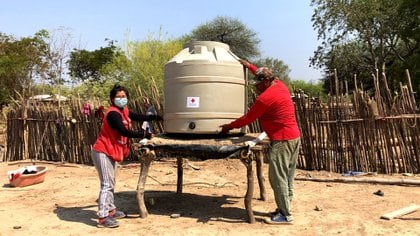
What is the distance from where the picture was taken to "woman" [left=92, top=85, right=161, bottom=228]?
4.47 metres

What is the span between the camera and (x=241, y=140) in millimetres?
4625

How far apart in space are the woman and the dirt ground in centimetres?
20

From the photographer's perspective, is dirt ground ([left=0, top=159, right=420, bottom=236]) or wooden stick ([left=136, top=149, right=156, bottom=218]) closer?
dirt ground ([left=0, top=159, right=420, bottom=236])

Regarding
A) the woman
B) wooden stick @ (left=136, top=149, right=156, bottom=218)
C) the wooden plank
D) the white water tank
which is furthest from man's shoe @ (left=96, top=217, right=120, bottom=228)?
the wooden plank

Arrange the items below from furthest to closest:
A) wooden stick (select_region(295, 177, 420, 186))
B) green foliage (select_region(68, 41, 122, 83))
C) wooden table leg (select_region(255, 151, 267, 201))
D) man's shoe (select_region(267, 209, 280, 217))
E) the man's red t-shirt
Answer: green foliage (select_region(68, 41, 122, 83))
wooden stick (select_region(295, 177, 420, 186))
wooden table leg (select_region(255, 151, 267, 201))
man's shoe (select_region(267, 209, 280, 217))
the man's red t-shirt

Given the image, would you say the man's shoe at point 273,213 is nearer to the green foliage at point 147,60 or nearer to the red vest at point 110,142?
the red vest at point 110,142

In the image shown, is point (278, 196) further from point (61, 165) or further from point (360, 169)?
Answer: point (61, 165)

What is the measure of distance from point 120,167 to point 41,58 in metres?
17.7

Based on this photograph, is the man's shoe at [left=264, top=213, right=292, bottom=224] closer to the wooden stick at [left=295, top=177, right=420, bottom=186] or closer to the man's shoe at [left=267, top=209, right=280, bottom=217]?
the man's shoe at [left=267, top=209, right=280, bottom=217]

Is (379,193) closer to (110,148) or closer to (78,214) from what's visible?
(110,148)

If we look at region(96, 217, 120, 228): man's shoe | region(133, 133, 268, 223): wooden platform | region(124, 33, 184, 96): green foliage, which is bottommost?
region(96, 217, 120, 228): man's shoe

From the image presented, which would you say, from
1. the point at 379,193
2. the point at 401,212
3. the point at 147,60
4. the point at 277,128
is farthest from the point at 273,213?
the point at 147,60

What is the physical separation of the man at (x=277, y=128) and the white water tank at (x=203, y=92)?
0.29 metres

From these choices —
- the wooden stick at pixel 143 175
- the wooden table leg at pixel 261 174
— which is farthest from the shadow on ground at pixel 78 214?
the wooden table leg at pixel 261 174
